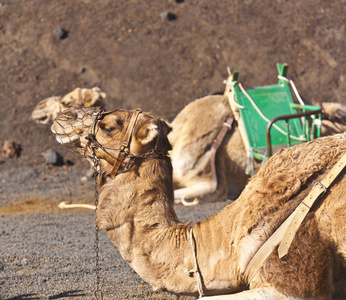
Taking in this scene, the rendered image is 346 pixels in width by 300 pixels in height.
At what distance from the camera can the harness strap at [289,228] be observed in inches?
115

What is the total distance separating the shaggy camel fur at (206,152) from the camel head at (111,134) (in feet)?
15.2

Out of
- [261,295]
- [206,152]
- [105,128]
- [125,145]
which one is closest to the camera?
[261,295]

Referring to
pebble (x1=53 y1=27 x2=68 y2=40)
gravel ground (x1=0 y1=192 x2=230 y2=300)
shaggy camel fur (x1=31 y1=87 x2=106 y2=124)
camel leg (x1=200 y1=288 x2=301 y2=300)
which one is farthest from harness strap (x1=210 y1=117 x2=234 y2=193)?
pebble (x1=53 y1=27 x2=68 y2=40)

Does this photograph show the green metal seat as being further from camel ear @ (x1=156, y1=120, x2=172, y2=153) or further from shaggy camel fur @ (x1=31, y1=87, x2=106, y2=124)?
camel ear @ (x1=156, y1=120, x2=172, y2=153)

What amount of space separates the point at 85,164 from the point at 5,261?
7.92m

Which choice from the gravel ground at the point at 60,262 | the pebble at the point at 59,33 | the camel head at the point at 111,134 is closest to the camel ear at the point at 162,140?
the camel head at the point at 111,134

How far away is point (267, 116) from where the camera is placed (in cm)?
790

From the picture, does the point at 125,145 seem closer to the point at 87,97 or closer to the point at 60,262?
the point at 60,262

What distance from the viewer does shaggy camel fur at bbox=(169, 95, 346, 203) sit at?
8.17 m

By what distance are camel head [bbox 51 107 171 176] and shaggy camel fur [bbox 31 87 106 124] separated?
4.35 meters

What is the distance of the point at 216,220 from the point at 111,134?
86cm

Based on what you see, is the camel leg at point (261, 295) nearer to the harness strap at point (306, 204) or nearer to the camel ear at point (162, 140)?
the harness strap at point (306, 204)

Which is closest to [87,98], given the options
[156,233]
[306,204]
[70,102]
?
[70,102]

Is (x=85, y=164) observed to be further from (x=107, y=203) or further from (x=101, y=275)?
(x=107, y=203)
